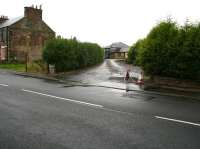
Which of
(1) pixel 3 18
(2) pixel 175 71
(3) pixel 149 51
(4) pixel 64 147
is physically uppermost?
(1) pixel 3 18

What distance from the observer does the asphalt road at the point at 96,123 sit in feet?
21.1

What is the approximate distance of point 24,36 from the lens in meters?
45.0

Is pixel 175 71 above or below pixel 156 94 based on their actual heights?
above

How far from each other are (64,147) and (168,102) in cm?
715

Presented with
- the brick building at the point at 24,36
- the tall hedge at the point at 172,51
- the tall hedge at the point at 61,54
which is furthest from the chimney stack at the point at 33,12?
the tall hedge at the point at 172,51

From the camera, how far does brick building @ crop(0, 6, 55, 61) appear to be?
144 feet

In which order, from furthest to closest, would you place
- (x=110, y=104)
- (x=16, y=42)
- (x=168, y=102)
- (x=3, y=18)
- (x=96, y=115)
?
(x=3, y=18), (x=16, y=42), (x=168, y=102), (x=110, y=104), (x=96, y=115)

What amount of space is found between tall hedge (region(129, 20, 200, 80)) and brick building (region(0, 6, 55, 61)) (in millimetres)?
27918

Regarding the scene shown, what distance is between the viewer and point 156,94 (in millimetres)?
14672

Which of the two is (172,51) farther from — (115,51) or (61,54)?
(115,51)

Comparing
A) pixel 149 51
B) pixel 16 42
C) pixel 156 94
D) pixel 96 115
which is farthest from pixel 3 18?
pixel 96 115

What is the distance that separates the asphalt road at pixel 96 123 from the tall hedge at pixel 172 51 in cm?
563

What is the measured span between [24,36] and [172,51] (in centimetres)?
3194

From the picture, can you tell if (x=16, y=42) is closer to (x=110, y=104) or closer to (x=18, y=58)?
(x=18, y=58)
